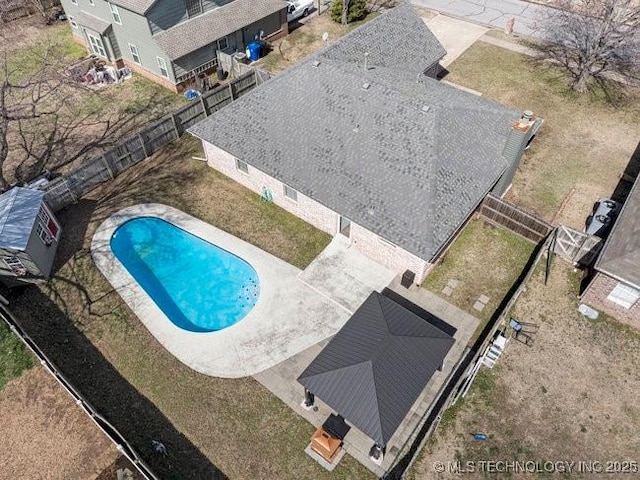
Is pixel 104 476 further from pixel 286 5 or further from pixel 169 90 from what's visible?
pixel 286 5

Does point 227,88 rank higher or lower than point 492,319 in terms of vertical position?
higher

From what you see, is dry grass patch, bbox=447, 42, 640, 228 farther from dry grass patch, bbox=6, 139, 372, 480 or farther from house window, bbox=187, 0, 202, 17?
house window, bbox=187, 0, 202, 17

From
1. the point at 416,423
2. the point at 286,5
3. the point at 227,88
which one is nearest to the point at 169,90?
the point at 227,88

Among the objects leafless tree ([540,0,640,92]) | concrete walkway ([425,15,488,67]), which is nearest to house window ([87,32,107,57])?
concrete walkway ([425,15,488,67])

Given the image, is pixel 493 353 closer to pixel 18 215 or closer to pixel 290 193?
pixel 290 193

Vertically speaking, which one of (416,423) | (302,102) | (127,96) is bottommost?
(416,423)

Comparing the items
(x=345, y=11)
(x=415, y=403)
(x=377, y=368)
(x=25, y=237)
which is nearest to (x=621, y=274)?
(x=415, y=403)

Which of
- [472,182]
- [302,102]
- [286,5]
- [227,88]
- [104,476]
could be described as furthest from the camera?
[286,5]
